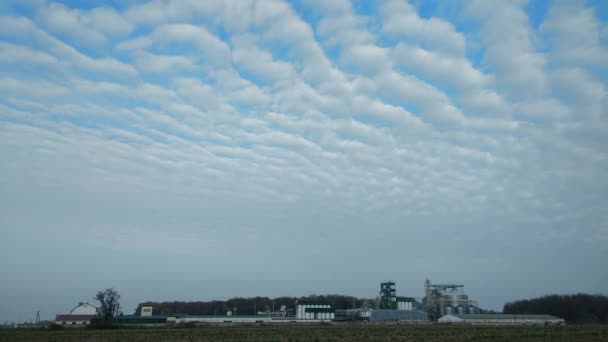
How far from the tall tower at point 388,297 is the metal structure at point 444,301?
8539 millimetres

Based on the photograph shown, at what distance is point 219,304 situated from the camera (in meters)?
191

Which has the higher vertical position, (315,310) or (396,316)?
(315,310)

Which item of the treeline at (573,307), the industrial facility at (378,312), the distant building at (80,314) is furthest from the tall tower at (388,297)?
the distant building at (80,314)

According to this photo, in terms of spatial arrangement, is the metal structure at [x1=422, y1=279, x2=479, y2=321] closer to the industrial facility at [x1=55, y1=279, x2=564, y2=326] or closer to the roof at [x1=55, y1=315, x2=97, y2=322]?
the industrial facility at [x1=55, y1=279, x2=564, y2=326]

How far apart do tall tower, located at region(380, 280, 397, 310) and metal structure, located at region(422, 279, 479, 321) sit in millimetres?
8539

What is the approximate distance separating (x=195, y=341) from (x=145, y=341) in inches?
203

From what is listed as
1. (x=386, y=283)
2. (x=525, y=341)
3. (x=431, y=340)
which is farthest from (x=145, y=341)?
(x=386, y=283)

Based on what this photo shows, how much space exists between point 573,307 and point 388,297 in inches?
1893

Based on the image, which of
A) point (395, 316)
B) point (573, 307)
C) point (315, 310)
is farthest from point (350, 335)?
point (573, 307)

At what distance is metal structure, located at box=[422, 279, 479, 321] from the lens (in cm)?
12300

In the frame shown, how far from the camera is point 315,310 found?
400 ft

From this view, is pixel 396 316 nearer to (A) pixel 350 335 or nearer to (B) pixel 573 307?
(B) pixel 573 307

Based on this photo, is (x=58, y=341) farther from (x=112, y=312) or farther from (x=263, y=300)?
(x=263, y=300)

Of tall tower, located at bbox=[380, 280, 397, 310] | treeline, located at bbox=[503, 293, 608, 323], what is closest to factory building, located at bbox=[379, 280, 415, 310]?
tall tower, located at bbox=[380, 280, 397, 310]
